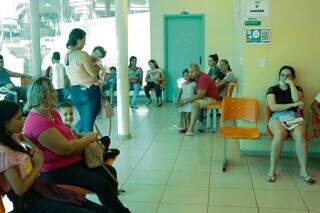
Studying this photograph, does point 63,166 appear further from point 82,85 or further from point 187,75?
point 187,75

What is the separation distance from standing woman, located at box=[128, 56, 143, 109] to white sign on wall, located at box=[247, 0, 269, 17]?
466cm

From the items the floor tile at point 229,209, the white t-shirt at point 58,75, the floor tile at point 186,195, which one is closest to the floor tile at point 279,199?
the floor tile at point 229,209

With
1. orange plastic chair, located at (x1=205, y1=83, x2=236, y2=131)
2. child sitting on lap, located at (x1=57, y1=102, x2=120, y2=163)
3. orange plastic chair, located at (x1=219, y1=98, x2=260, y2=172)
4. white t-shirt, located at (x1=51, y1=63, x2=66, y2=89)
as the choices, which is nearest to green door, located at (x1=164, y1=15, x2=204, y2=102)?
white t-shirt, located at (x1=51, y1=63, x2=66, y2=89)

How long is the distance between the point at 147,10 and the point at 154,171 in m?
6.08

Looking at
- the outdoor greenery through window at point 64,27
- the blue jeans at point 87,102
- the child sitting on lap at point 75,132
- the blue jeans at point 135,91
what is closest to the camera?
the child sitting on lap at point 75,132

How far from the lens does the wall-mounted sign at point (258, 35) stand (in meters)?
4.90

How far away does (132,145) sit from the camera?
5.66 metres

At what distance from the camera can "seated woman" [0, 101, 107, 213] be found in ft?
7.10

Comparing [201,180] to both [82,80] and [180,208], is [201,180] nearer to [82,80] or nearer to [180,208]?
[180,208]

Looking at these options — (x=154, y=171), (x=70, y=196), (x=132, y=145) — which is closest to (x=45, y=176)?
(x=70, y=196)

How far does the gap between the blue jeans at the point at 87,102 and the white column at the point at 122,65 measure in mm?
1164

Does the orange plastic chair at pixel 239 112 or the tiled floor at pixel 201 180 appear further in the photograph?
the orange plastic chair at pixel 239 112

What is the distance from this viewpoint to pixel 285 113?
4.51 meters

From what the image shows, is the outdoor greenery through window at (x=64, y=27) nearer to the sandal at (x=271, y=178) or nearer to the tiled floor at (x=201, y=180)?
the tiled floor at (x=201, y=180)
